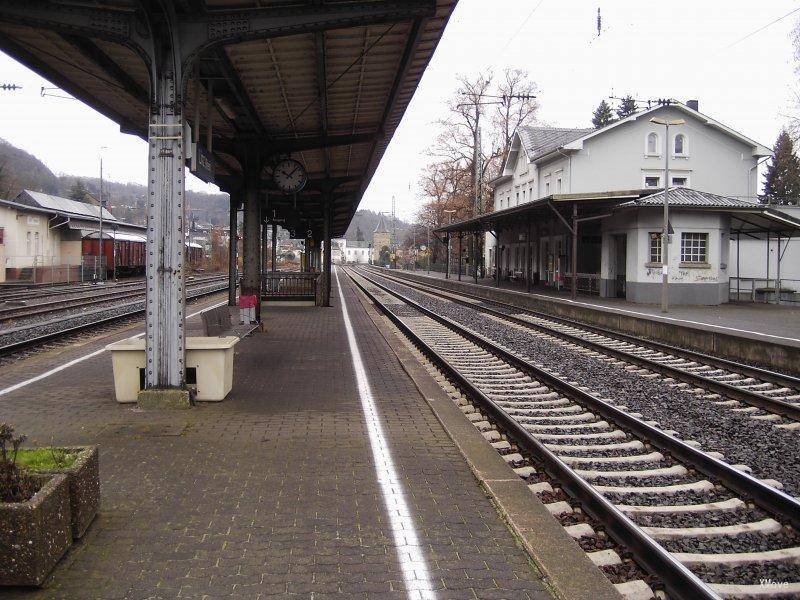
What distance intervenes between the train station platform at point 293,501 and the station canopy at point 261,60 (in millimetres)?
3644

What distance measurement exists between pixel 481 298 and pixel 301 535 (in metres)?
29.7

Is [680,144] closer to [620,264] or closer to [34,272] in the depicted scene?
[620,264]

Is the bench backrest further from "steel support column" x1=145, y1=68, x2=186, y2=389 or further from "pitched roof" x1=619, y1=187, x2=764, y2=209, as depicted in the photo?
"pitched roof" x1=619, y1=187, x2=764, y2=209

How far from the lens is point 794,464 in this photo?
6.06m

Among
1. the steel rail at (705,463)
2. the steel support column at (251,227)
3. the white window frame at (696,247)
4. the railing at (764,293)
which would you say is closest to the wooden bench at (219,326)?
the steel support column at (251,227)

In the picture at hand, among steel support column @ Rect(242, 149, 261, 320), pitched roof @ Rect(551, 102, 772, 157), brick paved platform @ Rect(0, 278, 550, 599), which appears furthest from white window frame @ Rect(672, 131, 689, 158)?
brick paved platform @ Rect(0, 278, 550, 599)

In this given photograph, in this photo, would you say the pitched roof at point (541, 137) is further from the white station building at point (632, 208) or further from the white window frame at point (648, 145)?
the white window frame at point (648, 145)

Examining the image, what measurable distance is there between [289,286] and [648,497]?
64.5 ft

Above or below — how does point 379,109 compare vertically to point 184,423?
above

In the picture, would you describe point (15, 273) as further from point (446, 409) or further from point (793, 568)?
point (793, 568)

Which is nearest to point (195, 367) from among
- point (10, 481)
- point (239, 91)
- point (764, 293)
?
point (10, 481)

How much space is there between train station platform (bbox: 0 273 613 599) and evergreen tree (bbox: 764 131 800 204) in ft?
224

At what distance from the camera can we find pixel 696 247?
1008 inches

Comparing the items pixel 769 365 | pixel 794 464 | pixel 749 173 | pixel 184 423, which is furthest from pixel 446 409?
pixel 749 173
